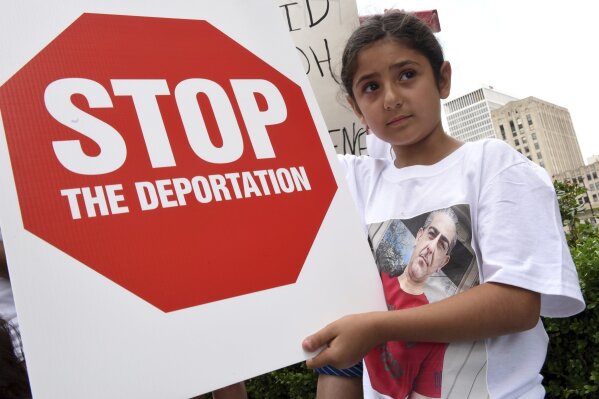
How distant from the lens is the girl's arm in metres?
0.87

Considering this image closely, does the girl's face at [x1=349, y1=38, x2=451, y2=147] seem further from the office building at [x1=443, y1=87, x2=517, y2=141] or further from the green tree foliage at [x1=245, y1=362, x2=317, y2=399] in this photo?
the office building at [x1=443, y1=87, x2=517, y2=141]

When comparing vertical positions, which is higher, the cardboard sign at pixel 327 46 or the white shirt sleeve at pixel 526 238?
the cardboard sign at pixel 327 46

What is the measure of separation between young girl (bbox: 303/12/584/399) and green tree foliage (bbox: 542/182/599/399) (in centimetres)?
94

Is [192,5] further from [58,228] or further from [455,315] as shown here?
[455,315]

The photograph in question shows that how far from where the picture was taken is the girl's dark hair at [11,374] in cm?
105

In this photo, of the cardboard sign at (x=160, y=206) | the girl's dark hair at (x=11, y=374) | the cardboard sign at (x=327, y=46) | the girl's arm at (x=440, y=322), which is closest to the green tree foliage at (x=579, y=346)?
the cardboard sign at (x=327, y=46)

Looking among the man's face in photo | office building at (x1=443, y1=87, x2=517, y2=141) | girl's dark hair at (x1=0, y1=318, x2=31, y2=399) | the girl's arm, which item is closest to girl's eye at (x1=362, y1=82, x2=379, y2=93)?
the man's face in photo

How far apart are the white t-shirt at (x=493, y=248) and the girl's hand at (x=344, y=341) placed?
0.15 meters

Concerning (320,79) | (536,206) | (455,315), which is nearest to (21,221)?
(455,315)

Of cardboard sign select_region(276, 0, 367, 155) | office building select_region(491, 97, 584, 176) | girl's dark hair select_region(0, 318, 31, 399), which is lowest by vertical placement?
girl's dark hair select_region(0, 318, 31, 399)

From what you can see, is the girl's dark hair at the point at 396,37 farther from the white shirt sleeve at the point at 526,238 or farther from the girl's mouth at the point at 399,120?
the white shirt sleeve at the point at 526,238

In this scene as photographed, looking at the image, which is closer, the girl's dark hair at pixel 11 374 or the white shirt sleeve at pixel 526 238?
the white shirt sleeve at pixel 526 238

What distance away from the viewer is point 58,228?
759mm

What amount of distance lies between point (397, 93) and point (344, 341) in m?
0.46
